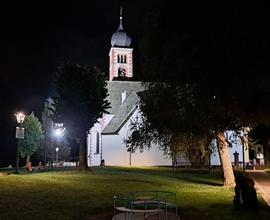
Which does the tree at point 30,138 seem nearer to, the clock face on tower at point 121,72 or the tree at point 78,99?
the clock face on tower at point 121,72

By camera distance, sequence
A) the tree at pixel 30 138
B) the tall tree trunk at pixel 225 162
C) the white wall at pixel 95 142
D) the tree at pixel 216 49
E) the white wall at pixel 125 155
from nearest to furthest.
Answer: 1. the tree at pixel 216 49
2. the tall tree trunk at pixel 225 162
3. the white wall at pixel 125 155
4. the white wall at pixel 95 142
5. the tree at pixel 30 138

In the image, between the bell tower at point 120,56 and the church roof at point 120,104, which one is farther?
the bell tower at point 120,56

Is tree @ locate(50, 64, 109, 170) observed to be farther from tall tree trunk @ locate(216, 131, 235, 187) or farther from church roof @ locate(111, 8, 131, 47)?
church roof @ locate(111, 8, 131, 47)

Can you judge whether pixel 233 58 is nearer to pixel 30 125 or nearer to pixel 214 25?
pixel 214 25

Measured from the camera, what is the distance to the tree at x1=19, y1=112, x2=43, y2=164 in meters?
64.0

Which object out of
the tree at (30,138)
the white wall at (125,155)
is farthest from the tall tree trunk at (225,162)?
the tree at (30,138)

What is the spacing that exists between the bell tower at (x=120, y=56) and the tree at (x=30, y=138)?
25113mm

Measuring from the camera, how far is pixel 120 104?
57.8 meters

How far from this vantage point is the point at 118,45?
291 feet

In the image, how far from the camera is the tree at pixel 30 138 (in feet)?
210

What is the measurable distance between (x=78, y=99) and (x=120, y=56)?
56.0 metres

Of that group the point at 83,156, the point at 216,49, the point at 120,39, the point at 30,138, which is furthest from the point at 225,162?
the point at 120,39

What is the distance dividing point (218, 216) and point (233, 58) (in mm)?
6114

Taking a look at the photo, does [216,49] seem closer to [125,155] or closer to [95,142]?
[125,155]
